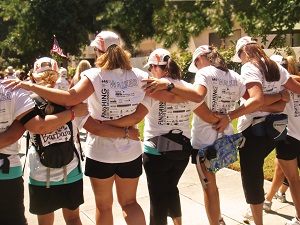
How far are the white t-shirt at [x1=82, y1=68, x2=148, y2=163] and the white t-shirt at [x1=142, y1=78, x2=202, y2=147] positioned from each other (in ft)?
0.79

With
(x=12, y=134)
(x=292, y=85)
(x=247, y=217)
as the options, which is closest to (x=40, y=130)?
(x=12, y=134)

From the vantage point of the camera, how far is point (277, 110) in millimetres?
3590

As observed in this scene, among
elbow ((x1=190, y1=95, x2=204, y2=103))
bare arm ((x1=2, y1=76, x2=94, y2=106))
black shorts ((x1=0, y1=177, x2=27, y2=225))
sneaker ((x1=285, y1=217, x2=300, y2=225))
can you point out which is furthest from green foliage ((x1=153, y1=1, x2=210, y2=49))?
black shorts ((x1=0, y1=177, x2=27, y2=225))

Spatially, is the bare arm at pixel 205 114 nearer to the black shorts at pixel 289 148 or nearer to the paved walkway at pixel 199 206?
the black shorts at pixel 289 148

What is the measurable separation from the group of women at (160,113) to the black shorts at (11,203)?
32 cm

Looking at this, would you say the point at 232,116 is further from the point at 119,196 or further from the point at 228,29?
the point at 228,29

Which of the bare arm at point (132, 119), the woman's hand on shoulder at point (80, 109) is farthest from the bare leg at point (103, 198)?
the woman's hand on shoulder at point (80, 109)

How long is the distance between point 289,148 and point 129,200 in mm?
1828

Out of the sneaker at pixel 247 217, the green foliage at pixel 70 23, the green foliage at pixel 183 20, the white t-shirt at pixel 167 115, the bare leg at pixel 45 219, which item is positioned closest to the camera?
the bare leg at pixel 45 219

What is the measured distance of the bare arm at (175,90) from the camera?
9.80ft

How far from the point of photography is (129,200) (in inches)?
125

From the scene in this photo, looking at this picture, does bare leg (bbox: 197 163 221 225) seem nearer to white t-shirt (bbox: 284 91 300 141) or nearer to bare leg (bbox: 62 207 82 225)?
white t-shirt (bbox: 284 91 300 141)

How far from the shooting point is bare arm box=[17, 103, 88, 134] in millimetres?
2604

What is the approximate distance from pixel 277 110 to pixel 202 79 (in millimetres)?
877
